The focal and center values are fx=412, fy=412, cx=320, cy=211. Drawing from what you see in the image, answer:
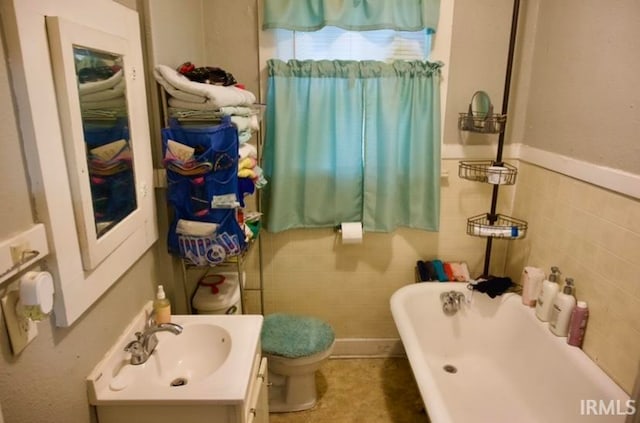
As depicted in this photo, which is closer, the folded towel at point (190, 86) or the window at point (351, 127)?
the folded towel at point (190, 86)

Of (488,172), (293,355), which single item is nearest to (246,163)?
(293,355)

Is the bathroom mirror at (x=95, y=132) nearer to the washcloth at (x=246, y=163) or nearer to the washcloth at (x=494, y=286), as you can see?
the washcloth at (x=246, y=163)

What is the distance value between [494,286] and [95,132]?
6.92 ft

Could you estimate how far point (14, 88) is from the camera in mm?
874

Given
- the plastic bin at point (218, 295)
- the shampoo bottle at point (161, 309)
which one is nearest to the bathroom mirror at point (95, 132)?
the shampoo bottle at point (161, 309)

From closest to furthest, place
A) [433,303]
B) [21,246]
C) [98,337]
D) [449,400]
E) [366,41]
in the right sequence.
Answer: [21,246] < [98,337] < [449,400] < [366,41] < [433,303]

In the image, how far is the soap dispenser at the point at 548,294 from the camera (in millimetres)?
1982

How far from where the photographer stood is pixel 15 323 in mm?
864

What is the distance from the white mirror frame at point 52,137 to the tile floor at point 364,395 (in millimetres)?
1449

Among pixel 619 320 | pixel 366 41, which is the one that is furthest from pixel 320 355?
pixel 366 41

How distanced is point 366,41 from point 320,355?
5.58ft

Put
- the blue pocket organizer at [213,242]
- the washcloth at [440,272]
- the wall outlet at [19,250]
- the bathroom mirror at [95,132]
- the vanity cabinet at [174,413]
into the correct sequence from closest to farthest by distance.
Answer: the wall outlet at [19,250], the bathroom mirror at [95,132], the vanity cabinet at [174,413], the blue pocket organizer at [213,242], the washcloth at [440,272]

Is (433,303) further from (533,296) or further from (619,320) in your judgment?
(619,320)

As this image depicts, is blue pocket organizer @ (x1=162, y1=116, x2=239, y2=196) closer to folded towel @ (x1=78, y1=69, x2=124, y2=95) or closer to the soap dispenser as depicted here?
folded towel @ (x1=78, y1=69, x2=124, y2=95)
